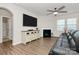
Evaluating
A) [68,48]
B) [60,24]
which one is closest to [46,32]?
→ [60,24]

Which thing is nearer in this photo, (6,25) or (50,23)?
(6,25)

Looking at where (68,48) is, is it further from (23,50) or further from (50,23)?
(50,23)

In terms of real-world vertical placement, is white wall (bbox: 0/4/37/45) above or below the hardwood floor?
above

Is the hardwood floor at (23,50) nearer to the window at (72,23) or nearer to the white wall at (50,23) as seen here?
the white wall at (50,23)

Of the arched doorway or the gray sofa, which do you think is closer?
the gray sofa

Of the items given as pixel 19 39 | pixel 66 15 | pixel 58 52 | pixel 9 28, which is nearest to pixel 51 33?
pixel 66 15

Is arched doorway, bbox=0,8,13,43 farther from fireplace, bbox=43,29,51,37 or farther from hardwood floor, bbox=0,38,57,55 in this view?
fireplace, bbox=43,29,51,37

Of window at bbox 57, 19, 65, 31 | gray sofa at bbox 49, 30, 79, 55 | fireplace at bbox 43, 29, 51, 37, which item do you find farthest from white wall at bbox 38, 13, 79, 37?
gray sofa at bbox 49, 30, 79, 55

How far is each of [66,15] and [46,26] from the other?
7.47ft

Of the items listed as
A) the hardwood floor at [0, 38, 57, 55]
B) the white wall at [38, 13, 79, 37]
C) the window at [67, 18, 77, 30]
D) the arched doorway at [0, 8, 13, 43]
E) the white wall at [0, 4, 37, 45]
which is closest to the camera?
the hardwood floor at [0, 38, 57, 55]

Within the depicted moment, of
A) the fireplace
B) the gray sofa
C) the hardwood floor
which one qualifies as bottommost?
the hardwood floor

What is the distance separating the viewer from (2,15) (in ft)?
23.8

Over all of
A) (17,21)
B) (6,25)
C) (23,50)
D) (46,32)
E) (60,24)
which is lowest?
(23,50)

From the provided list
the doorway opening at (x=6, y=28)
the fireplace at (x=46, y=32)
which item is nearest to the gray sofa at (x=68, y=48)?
the doorway opening at (x=6, y=28)
